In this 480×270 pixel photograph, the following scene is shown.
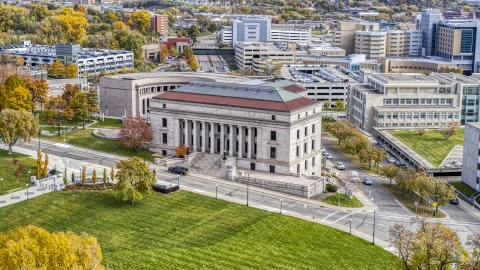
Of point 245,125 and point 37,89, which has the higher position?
point 37,89

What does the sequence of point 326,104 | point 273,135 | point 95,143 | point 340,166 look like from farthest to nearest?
1. point 326,104
2. point 340,166
3. point 95,143
4. point 273,135

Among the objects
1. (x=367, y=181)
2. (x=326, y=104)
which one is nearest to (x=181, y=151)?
(x=367, y=181)

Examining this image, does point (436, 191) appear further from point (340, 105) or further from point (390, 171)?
point (340, 105)

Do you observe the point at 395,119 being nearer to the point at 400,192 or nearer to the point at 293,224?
the point at 400,192

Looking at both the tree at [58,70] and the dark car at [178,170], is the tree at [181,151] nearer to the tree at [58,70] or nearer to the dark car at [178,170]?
the dark car at [178,170]

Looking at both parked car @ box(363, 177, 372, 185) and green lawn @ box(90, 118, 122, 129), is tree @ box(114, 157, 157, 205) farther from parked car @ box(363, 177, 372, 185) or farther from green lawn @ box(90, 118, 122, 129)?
green lawn @ box(90, 118, 122, 129)

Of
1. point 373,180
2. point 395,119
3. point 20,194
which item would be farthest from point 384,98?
point 20,194

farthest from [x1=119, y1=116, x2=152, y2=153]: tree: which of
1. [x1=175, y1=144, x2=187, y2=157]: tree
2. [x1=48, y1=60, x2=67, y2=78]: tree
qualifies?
[x1=48, y1=60, x2=67, y2=78]: tree
